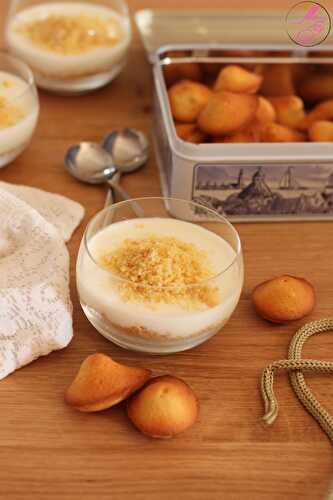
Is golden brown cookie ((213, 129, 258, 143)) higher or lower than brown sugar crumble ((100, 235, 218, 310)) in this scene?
lower

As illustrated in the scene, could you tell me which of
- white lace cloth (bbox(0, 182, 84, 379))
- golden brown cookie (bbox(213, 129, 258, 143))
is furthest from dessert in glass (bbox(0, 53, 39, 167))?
golden brown cookie (bbox(213, 129, 258, 143))

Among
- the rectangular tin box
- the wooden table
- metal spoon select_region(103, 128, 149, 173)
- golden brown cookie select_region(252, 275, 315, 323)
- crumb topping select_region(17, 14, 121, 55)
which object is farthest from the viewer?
crumb topping select_region(17, 14, 121, 55)

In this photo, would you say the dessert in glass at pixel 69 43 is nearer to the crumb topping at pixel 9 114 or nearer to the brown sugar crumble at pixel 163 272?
the crumb topping at pixel 9 114

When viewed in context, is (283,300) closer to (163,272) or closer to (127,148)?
(163,272)

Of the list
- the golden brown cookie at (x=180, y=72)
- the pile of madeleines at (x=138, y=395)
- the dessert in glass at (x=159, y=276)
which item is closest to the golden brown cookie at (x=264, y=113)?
the golden brown cookie at (x=180, y=72)

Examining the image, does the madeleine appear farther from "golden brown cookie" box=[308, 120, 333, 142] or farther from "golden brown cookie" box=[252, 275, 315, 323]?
"golden brown cookie" box=[252, 275, 315, 323]

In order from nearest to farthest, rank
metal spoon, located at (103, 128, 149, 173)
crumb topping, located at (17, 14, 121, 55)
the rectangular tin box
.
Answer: the rectangular tin box < metal spoon, located at (103, 128, 149, 173) < crumb topping, located at (17, 14, 121, 55)

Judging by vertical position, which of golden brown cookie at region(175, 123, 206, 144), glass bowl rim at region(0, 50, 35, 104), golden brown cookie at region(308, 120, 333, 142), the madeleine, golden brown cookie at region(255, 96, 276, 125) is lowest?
the madeleine
